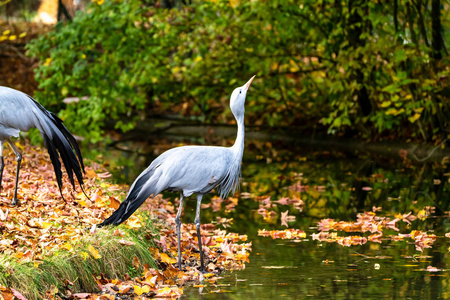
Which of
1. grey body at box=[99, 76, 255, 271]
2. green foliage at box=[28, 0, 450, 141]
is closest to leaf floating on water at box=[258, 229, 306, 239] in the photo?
grey body at box=[99, 76, 255, 271]

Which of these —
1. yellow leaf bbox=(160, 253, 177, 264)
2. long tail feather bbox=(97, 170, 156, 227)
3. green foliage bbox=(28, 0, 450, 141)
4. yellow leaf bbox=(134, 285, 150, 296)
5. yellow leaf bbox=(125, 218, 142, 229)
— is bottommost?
yellow leaf bbox=(134, 285, 150, 296)

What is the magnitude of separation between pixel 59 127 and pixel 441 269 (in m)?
3.98

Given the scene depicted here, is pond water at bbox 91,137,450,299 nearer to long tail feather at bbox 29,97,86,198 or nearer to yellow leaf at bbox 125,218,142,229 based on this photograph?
yellow leaf at bbox 125,218,142,229

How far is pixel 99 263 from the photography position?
6.21m

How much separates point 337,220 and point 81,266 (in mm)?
4084

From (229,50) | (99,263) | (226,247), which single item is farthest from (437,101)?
(99,263)

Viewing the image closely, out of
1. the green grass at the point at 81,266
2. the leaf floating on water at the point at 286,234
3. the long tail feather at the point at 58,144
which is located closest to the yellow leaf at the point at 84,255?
the green grass at the point at 81,266

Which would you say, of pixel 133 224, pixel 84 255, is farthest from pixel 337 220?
pixel 84 255

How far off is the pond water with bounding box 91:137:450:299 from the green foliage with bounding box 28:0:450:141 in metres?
1.21

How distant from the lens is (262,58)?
16.5 metres

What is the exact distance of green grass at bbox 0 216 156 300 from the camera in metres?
5.40

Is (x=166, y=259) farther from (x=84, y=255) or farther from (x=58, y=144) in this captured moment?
(x=58, y=144)

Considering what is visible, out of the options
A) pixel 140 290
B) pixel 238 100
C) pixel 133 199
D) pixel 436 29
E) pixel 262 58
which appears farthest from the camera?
pixel 262 58

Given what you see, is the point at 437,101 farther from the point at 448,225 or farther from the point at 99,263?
the point at 99,263
